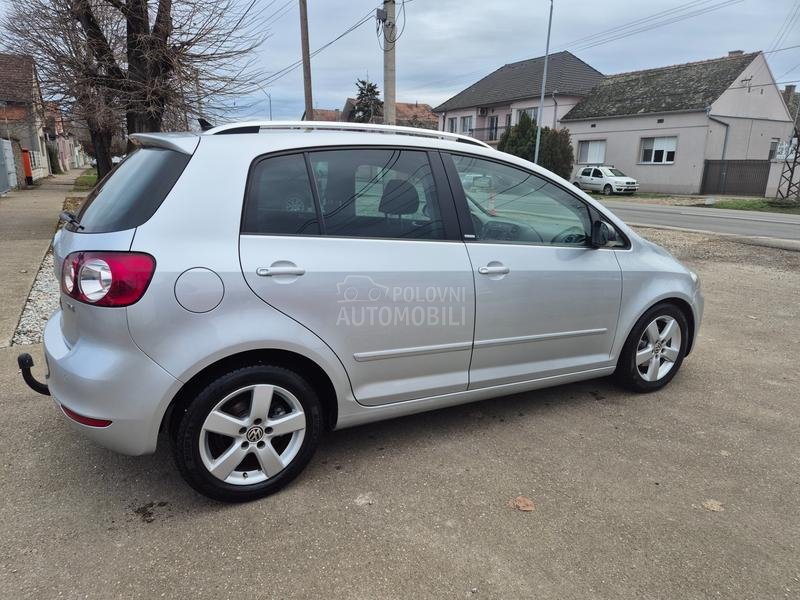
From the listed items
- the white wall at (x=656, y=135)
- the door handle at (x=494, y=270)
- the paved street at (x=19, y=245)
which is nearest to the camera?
the door handle at (x=494, y=270)

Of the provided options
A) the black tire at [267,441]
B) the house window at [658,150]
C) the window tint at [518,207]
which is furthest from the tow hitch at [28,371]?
the house window at [658,150]

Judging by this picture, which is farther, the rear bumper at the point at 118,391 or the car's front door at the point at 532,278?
the car's front door at the point at 532,278

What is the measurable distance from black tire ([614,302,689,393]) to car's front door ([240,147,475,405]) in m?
1.41

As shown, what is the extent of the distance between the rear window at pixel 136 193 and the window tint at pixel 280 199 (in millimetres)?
341

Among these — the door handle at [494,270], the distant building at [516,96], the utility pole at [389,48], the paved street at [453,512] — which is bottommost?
the paved street at [453,512]

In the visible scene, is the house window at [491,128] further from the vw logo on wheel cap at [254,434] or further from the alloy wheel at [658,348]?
the vw logo on wheel cap at [254,434]

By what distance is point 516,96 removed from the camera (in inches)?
1716

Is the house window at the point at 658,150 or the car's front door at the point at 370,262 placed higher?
the house window at the point at 658,150

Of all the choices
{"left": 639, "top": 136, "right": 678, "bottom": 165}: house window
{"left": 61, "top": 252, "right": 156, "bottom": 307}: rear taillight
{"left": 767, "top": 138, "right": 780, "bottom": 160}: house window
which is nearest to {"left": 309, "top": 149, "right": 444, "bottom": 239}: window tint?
{"left": 61, "top": 252, "right": 156, "bottom": 307}: rear taillight

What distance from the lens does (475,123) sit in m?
48.1

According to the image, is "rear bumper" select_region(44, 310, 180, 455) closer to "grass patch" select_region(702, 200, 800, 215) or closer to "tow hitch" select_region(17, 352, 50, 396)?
"tow hitch" select_region(17, 352, 50, 396)

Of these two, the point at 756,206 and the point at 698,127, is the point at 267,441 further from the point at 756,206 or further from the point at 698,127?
the point at 698,127

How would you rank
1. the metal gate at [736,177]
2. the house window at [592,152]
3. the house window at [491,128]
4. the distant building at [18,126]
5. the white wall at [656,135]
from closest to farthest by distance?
1. the distant building at [18,126]
2. the metal gate at [736,177]
3. the white wall at [656,135]
4. the house window at [592,152]
5. the house window at [491,128]

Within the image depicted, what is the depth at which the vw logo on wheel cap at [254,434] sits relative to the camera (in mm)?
2658
